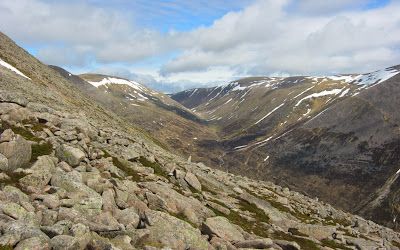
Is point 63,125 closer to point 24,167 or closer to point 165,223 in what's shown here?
point 24,167

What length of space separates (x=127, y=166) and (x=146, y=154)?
8.81m

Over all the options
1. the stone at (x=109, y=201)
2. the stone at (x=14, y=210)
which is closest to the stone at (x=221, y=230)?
the stone at (x=109, y=201)

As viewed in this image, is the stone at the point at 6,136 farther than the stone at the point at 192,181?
No

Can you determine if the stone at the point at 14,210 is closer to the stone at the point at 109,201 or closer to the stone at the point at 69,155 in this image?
the stone at the point at 109,201

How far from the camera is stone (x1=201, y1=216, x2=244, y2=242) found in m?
30.3

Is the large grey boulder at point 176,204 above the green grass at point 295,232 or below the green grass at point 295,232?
above

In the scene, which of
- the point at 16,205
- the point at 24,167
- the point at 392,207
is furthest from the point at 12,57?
the point at 392,207

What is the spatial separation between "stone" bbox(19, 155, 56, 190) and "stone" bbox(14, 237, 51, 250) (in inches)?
335

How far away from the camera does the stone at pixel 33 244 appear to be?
53.3 feet

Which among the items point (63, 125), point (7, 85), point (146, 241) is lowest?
point (146, 241)

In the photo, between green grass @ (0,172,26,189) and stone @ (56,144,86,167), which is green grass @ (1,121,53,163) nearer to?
stone @ (56,144,86,167)

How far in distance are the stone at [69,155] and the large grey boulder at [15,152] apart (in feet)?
11.7

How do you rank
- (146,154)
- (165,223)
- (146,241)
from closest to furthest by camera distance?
(146,241), (165,223), (146,154)

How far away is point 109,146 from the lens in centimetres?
4419
